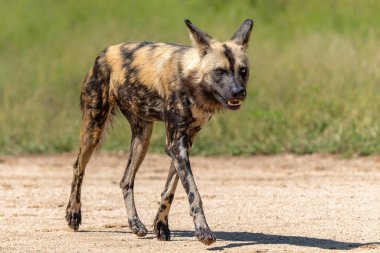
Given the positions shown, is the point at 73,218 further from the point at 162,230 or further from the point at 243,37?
the point at 243,37

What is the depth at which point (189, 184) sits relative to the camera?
6.11 m

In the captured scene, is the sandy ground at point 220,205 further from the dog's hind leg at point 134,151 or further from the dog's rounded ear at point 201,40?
the dog's rounded ear at point 201,40

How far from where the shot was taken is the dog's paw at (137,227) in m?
6.58

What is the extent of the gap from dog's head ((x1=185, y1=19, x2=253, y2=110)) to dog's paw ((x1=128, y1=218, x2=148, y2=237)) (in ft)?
3.37

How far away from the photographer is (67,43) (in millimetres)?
15133

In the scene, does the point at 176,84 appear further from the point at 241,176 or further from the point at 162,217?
the point at 241,176

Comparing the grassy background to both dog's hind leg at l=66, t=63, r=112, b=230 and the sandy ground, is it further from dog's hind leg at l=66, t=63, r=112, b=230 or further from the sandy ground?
dog's hind leg at l=66, t=63, r=112, b=230

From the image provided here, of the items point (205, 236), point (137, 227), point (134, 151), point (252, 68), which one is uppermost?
point (134, 151)

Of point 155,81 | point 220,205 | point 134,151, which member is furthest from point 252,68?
point 155,81

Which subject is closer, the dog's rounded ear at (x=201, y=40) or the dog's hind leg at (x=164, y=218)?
the dog's rounded ear at (x=201, y=40)

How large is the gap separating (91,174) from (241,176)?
1.63 m

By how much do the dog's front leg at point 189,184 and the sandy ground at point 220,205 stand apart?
0.17 m

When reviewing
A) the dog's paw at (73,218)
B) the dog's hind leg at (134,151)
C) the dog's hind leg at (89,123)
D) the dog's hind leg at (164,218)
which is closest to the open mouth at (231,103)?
the dog's hind leg at (164,218)

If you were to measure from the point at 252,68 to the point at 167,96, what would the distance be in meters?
6.62
